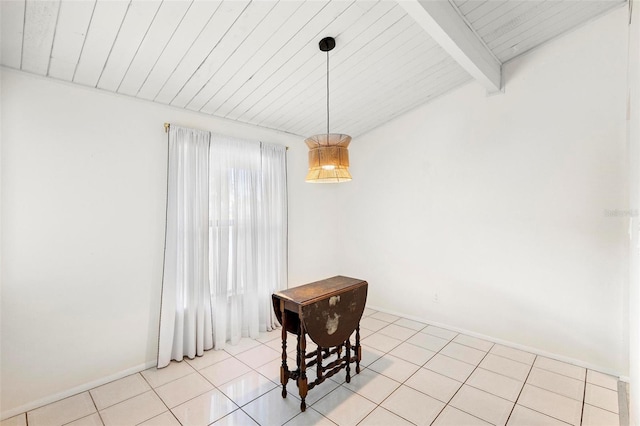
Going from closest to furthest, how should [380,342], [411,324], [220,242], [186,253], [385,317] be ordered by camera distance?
1. [186,253]
2. [220,242]
3. [380,342]
4. [411,324]
5. [385,317]

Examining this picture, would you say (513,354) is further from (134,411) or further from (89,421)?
(89,421)

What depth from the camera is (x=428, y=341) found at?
10.2 feet

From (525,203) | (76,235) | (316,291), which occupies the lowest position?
(316,291)

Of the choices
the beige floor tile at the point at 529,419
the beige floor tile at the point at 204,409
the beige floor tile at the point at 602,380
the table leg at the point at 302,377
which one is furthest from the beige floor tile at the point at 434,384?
the beige floor tile at the point at 204,409

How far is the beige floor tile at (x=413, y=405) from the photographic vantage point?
1.94m

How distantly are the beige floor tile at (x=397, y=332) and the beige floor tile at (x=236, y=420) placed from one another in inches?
73.4

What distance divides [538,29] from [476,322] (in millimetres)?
2971

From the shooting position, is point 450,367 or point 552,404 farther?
point 450,367

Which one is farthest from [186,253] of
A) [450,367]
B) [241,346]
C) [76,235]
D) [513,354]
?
[513,354]

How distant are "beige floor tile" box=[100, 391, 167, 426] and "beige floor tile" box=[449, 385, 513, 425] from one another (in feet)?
7.16

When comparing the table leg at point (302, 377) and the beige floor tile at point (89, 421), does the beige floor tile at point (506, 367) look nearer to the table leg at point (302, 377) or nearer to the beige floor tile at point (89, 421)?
the table leg at point (302, 377)

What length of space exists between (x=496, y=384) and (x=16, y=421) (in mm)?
3539

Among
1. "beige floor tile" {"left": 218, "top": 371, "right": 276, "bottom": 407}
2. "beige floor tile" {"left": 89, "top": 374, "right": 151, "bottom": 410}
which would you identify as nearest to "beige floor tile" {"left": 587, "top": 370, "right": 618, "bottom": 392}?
"beige floor tile" {"left": 218, "top": 371, "right": 276, "bottom": 407}

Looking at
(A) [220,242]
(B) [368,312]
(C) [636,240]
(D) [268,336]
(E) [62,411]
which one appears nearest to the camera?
(C) [636,240]
